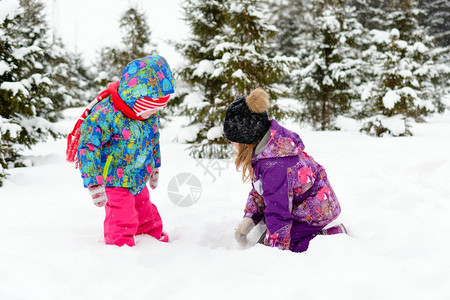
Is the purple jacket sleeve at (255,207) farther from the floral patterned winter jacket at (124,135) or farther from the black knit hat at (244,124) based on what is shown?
the floral patterned winter jacket at (124,135)

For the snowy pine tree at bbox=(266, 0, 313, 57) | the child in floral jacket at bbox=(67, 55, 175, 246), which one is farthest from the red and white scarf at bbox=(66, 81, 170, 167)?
the snowy pine tree at bbox=(266, 0, 313, 57)

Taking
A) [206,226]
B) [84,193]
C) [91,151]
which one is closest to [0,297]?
[91,151]

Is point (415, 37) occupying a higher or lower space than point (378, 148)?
higher

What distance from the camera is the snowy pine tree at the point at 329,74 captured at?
35.3 feet

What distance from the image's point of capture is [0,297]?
1.45m

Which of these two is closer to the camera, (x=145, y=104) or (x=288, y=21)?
(x=145, y=104)

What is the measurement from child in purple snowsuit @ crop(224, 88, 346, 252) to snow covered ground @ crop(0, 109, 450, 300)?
0.70 feet

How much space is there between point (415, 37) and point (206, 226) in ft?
43.1

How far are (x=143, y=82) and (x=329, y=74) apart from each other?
33.5 feet

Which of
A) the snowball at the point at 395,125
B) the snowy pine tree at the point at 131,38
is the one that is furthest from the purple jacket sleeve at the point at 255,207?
the snowy pine tree at the point at 131,38

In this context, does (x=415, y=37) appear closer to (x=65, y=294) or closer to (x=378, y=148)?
(x=378, y=148)

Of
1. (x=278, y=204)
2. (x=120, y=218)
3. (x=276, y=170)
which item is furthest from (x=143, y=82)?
(x=278, y=204)

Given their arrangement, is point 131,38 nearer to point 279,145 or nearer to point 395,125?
point 395,125

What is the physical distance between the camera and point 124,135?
7.49ft
